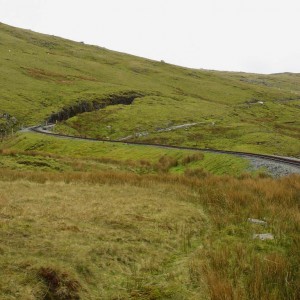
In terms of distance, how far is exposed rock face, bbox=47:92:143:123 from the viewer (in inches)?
3367

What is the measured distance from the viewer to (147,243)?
12117 mm

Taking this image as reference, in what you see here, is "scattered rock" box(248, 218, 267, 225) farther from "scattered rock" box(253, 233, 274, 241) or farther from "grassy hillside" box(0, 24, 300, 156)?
"grassy hillside" box(0, 24, 300, 156)

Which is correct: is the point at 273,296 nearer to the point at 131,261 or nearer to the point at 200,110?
the point at 131,261

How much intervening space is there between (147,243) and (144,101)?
8894cm

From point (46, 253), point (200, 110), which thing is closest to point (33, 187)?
point (46, 253)

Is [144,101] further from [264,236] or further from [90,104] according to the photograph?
[264,236]

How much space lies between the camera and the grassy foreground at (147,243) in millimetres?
8883

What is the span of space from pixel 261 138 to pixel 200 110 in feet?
124

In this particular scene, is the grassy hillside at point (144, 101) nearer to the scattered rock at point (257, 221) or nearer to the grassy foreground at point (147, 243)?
the grassy foreground at point (147, 243)

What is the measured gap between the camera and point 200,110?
3723 inches

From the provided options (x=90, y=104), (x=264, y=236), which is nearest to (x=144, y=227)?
(x=264, y=236)

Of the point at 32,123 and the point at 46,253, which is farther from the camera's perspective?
the point at 32,123

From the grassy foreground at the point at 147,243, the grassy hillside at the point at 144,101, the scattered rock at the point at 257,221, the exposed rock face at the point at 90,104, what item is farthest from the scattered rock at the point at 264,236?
the exposed rock face at the point at 90,104

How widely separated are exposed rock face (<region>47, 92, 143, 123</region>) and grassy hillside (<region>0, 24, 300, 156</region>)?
0.86 m
